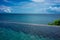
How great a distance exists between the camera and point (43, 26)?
8.02ft

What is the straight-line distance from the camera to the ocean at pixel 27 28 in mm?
2447

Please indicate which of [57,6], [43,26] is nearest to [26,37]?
[43,26]

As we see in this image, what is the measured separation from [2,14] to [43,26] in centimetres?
77

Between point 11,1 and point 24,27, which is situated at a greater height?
point 11,1

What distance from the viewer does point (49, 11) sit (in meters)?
2.52

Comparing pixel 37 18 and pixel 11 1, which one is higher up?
pixel 11 1

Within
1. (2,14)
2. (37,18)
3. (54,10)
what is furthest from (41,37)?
(2,14)

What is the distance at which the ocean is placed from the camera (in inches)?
96.3

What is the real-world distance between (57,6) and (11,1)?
32.4 inches

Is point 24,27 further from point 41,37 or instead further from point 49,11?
point 49,11

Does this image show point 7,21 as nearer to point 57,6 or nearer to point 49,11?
point 49,11

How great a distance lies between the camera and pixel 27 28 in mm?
2479

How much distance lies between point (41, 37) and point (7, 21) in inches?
26.4

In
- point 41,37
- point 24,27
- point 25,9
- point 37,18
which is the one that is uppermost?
point 25,9
